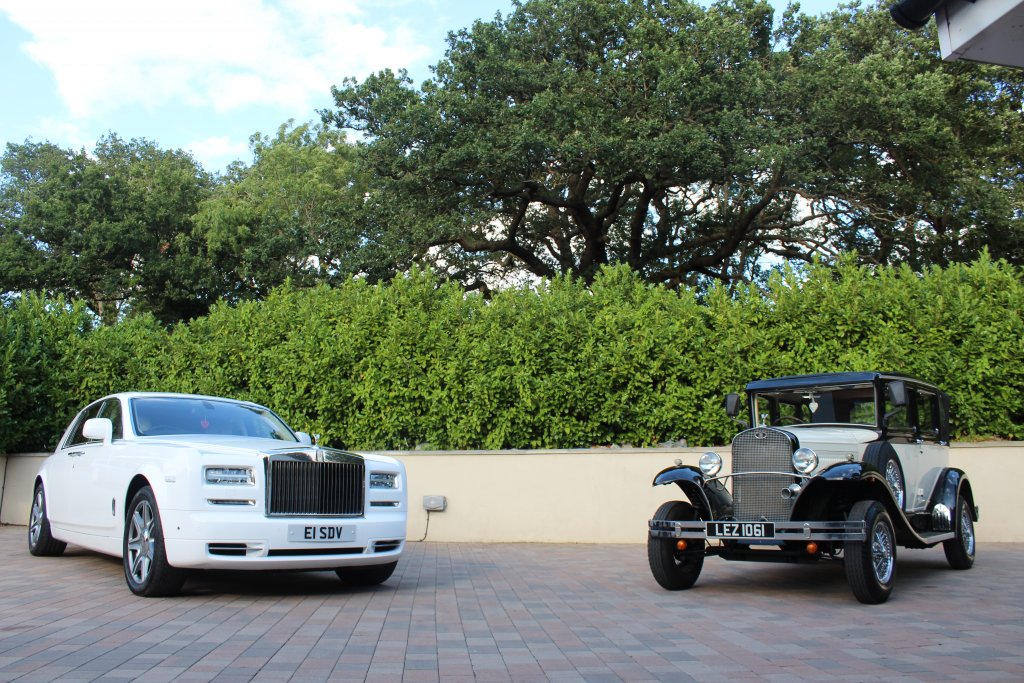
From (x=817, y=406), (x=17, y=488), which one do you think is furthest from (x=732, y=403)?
(x=17, y=488)

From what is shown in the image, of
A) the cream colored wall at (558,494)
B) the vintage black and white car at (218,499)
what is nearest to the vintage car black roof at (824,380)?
the cream colored wall at (558,494)

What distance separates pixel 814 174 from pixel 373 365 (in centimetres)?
1354

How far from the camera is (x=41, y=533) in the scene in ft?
31.9

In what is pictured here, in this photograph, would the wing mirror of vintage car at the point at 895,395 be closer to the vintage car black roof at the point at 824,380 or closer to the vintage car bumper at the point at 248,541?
the vintage car black roof at the point at 824,380

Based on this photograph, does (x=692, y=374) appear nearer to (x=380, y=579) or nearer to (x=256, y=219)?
(x=380, y=579)

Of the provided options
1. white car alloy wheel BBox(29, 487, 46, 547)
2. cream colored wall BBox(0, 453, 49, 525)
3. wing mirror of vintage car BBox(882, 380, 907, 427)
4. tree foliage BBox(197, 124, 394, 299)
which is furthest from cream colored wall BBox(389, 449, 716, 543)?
tree foliage BBox(197, 124, 394, 299)

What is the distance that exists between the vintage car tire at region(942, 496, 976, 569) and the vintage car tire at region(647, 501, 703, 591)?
9.52 ft

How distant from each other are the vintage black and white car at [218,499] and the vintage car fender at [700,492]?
8.17ft

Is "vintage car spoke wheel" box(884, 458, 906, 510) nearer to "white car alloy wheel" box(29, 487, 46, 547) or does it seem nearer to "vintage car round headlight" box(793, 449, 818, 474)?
"vintage car round headlight" box(793, 449, 818, 474)

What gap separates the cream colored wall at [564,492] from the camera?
1127cm

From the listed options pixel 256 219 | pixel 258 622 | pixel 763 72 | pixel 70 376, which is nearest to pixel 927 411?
pixel 258 622

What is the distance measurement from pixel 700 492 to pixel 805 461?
3.21ft

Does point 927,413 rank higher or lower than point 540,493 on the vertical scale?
higher

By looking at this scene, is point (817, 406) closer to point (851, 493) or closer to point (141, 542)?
point (851, 493)
